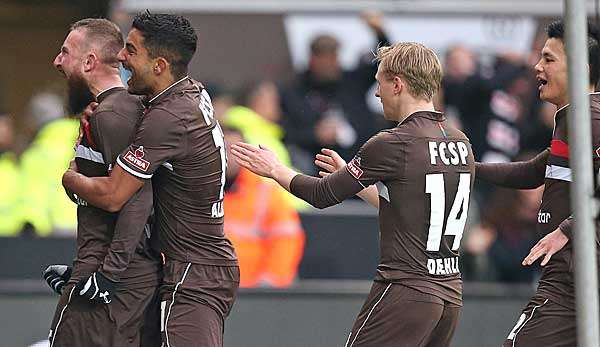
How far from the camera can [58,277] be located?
5.60m

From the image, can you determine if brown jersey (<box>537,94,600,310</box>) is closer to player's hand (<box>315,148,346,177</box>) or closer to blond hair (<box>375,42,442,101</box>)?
blond hair (<box>375,42,442,101</box>)

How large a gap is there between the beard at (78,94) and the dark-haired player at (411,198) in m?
0.95

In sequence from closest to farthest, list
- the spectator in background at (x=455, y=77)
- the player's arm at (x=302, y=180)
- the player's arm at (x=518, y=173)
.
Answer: the player's arm at (x=302, y=180) < the player's arm at (x=518, y=173) < the spectator in background at (x=455, y=77)

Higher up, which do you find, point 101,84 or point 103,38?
point 103,38

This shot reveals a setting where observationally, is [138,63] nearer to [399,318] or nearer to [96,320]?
[96,320]

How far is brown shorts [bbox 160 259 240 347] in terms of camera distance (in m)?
5.38

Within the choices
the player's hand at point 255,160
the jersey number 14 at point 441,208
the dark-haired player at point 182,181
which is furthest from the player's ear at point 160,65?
the jersey number 14 at point 441,208

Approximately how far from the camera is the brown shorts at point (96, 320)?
5.44m

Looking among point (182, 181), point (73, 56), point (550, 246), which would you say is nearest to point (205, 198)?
point (182, 181)

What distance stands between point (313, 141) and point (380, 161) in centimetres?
Answer: 506

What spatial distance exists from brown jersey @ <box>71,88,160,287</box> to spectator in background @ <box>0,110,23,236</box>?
170 inches

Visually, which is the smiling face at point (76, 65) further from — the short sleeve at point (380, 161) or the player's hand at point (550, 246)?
the player's hand at point (550, 246)

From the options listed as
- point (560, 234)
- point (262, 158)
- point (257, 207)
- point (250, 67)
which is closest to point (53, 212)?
point (257, 207)

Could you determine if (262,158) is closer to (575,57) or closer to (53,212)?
(575,57)
